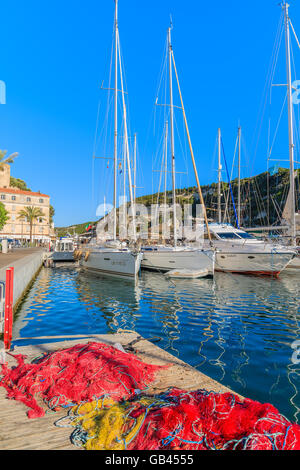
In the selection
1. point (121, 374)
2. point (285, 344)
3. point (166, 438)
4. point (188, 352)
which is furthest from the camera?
point (285, 344)

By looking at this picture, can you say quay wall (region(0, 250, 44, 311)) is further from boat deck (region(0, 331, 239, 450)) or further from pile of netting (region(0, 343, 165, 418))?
pile of netting (region(0, 343, 165, 418))

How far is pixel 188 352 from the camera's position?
24.7 feet

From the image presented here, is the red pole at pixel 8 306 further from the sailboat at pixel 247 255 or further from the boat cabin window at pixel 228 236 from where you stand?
the boat cabin window at pixel 228 236

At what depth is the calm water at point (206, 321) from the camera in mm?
6285

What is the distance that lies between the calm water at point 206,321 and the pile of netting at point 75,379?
2.21 m

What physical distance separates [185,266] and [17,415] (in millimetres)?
18701

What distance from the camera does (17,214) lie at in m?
89.9

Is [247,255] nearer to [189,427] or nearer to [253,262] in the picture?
[253,262]

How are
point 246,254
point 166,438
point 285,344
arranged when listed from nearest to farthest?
point 166,438 → point 285,344 → point 246,254

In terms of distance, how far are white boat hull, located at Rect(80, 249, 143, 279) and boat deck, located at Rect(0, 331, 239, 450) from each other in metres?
13.5

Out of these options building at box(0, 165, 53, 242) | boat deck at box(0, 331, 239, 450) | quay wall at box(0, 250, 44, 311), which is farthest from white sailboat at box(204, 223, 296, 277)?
building at box(0, 165, 53, 242)

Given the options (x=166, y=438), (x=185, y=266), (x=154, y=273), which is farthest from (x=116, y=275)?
(x=166, y=438)

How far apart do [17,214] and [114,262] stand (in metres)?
77.7
